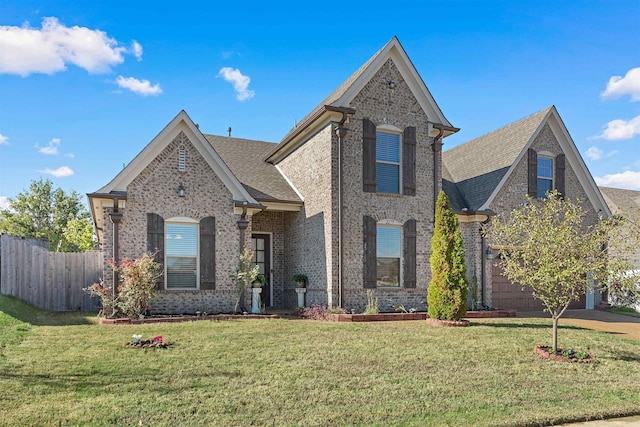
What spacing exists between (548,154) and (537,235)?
9.97 metres

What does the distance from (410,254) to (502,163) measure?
5.71 metres

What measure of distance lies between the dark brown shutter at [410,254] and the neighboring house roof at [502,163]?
2.75 metres

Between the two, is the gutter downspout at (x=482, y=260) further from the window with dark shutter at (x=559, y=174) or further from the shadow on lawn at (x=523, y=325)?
the window with dark shutter at (x=559, y=174)

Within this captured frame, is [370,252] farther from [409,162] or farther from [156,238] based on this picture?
[156,238]

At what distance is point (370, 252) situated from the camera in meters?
15.1

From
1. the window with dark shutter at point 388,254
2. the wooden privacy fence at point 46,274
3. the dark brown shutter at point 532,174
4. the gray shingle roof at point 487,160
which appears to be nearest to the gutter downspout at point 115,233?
the wooden privacy fence at point 46,274

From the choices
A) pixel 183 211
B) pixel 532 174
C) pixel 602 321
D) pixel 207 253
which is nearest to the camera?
pixel 183 211

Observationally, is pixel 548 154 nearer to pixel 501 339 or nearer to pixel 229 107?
pixel 501 339

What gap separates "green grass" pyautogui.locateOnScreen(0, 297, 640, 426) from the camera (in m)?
6.04

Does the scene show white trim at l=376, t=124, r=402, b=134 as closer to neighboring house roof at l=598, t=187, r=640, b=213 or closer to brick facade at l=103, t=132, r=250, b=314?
brick facade at l=103, t=132, r=250, b=314

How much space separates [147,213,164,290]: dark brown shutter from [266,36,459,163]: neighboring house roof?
18.2ft

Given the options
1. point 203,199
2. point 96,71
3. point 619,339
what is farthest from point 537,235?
point 96,71

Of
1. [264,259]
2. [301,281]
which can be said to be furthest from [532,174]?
[264,259]

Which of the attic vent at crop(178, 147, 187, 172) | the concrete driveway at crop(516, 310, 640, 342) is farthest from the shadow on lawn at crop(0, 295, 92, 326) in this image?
the concrete driveway at crop(516, 310, 640, 342)
